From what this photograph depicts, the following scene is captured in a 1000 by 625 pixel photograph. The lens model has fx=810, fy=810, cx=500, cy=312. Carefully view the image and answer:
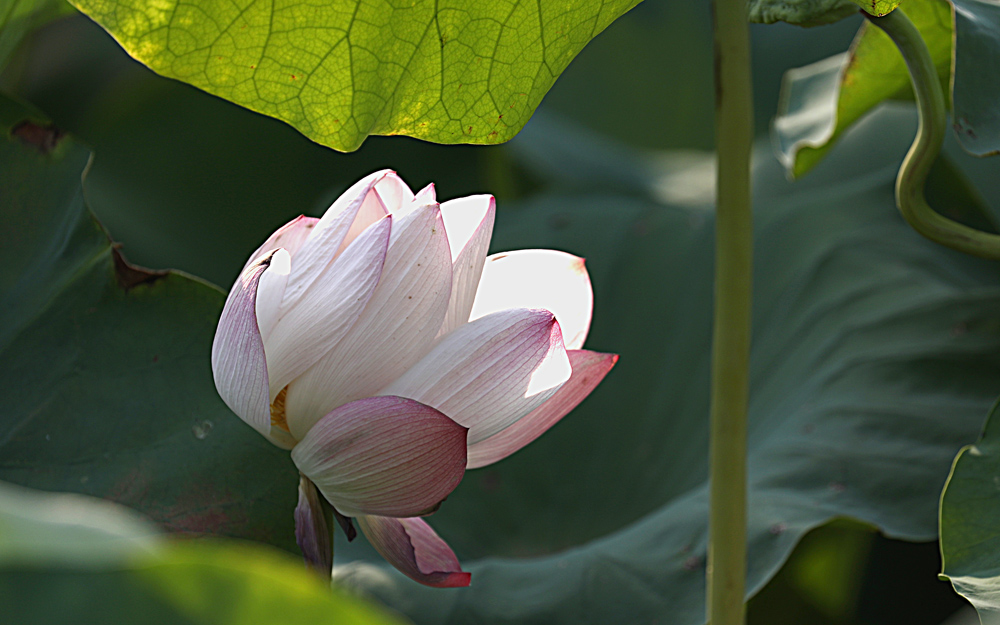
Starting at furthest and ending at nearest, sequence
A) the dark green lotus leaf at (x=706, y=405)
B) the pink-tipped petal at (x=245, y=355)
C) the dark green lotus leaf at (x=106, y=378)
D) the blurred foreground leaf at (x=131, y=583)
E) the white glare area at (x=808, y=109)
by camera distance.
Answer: the white glare area at (x=808, y=109) → the dark green lotus leaf at (x=706, y=405) → the dark green lotus leaf at (x=106, y=378) → the pink-tipped petal at (x=245, y=355) → the blurred foreground leaf at (x=131, y=583)

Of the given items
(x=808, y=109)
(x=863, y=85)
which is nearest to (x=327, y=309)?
(x=863, y=85)

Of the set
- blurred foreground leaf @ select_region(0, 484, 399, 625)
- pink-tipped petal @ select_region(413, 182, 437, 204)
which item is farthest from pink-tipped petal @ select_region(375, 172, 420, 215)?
blurred foreground leaf @ select_region(0, 484, 399, 625)

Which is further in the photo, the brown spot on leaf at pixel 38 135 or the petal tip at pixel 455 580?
the brown spot on leaf at pixel 38 135

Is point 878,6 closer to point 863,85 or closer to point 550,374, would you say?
point 550,374

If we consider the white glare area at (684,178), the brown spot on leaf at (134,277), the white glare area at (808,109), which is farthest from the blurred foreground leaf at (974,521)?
the white glare area at (684,178)

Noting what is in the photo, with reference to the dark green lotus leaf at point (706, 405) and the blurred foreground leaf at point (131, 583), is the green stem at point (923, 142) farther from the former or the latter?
the blurred foreground leaf at point (131, 583)

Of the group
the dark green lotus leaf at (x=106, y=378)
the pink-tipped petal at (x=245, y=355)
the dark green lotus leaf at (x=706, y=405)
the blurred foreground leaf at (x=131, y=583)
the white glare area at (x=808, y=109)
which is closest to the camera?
the blurred foreground leaf at (x=131, y=583)

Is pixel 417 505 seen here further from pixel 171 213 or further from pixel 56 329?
pixel 171 213
